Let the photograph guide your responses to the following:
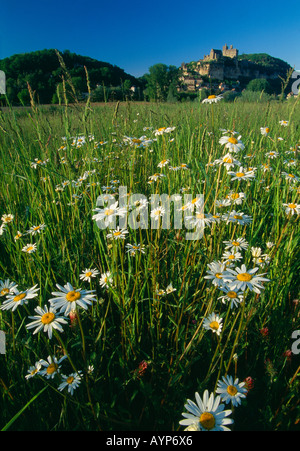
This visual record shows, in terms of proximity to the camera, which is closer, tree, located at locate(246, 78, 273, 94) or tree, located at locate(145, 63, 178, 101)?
tree, located at locate(145, 63, 178, 101)

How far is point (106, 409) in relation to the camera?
2.66ft

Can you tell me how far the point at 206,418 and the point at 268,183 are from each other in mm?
1838

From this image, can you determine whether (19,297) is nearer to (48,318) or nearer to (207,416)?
(48,318)

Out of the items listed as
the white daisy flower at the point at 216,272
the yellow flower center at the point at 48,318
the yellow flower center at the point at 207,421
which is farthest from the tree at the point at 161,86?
the yellow flower center at the point at 207,421

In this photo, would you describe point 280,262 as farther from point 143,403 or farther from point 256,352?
point 143,403

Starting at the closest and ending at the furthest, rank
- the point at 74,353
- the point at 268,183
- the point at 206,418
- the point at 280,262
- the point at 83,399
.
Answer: the point at 206,418 < the point at 83,399 < the point at 74,353 < the point at 280,262 < the point at 268,183

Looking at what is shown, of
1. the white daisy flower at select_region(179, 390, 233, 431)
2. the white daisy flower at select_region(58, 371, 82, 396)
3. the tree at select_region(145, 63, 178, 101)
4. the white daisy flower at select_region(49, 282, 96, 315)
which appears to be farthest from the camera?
the tree at select_region(145, 63, 178, 101)

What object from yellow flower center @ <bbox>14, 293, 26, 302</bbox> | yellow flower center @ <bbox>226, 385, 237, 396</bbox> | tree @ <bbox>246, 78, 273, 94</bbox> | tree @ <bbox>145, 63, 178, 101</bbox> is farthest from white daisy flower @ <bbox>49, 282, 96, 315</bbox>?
tree @ <bbox>246, 78, 273, 94</bbox>

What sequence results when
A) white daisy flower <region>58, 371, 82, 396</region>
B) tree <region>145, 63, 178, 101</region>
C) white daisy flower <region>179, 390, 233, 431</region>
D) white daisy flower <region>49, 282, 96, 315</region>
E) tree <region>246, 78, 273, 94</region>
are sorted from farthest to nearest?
tree <region>246, 78, 273, 94</region> < tree <region>145, 63, 178, 101</region> < white daisy flower <region>58, 371, 82, 396</region> < white daisy flower <region>49, 282, 96, 315</region> < white daisy flower <region>179, 390, 233, 431</region>

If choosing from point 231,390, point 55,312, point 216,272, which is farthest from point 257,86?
point 55,312

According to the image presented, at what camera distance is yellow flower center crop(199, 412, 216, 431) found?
593 mm

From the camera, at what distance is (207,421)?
60cm

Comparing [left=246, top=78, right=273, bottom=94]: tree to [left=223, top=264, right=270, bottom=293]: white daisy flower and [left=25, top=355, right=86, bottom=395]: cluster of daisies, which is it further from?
[left=25, top=355, right=86, bottom=395]: cluster of daisies
